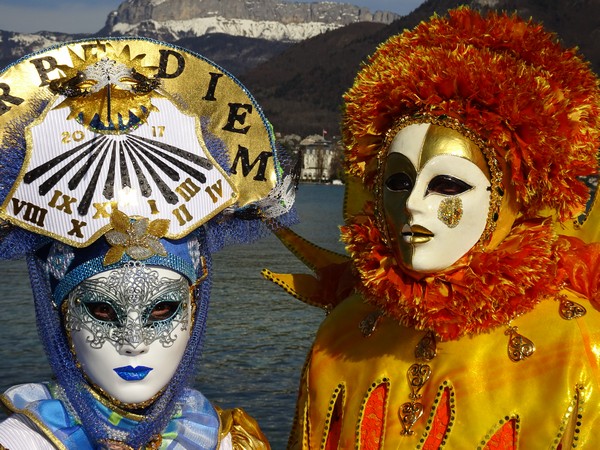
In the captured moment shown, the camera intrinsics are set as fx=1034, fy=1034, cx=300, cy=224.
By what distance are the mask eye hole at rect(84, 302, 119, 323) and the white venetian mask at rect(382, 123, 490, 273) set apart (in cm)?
118

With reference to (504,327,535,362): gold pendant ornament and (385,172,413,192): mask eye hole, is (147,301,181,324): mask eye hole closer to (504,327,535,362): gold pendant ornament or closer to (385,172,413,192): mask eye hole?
(385,172,413,192): mask eye hole

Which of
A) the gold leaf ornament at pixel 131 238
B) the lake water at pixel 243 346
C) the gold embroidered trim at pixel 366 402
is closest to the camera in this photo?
the gold leaf ornament at pixel 131 238

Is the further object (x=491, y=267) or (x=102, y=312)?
(x=491, y=267)

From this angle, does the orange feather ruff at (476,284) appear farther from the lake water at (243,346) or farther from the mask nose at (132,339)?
the lake water at (243,346)

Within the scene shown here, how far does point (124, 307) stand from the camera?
3.90m

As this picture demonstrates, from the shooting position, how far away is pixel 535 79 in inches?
161

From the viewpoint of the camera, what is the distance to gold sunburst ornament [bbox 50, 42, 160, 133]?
3977 millimetres

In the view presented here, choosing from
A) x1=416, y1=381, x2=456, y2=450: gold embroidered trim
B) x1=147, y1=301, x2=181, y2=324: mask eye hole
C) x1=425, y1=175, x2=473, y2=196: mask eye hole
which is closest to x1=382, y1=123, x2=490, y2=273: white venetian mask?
x1=425, y1=175, x2=473, y2=196: mask eye hole

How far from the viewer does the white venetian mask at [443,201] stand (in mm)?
4121

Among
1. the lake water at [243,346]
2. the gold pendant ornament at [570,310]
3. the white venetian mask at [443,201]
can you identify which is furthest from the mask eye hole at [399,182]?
the lake water at [243,346]

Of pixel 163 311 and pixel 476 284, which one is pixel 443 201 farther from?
pixel 163 311

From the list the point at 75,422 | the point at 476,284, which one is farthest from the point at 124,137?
the point at 476,284

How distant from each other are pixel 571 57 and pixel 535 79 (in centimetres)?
26

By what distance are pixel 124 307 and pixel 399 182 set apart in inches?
48.5
